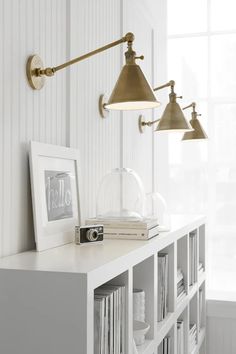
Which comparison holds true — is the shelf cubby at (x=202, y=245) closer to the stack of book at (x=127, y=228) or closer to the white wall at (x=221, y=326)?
the white wall at (x=221, y=326)

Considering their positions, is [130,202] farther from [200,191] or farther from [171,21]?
[171,21]

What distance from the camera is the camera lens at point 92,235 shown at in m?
1.83

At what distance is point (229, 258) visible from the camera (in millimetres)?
4363

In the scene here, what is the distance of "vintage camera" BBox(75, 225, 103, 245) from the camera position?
1.80 meters

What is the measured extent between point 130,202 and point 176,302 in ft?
1.79

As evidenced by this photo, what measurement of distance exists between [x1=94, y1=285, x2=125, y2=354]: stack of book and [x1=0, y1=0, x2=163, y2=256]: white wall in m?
0.34

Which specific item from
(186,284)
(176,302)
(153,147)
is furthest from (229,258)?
(176,302)

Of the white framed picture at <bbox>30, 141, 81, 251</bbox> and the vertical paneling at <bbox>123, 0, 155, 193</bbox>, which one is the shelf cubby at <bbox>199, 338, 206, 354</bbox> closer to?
the vertical paneling at <bbox>123, 0, 155, 193</bbox>

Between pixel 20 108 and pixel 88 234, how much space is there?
516 mm

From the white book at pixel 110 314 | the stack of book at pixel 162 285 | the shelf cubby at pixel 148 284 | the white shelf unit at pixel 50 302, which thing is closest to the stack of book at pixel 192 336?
the stack of book at pixel 162 285

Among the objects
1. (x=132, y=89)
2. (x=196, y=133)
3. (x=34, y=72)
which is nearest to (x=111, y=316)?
(x=132, y=89)

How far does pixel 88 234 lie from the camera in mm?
1828

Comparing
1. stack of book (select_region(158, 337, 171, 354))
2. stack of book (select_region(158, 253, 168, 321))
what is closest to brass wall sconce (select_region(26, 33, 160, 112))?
stack of book (select_region(158, 253, 168, 321))

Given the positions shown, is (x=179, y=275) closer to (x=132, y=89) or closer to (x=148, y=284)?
(x=148, y=284)
